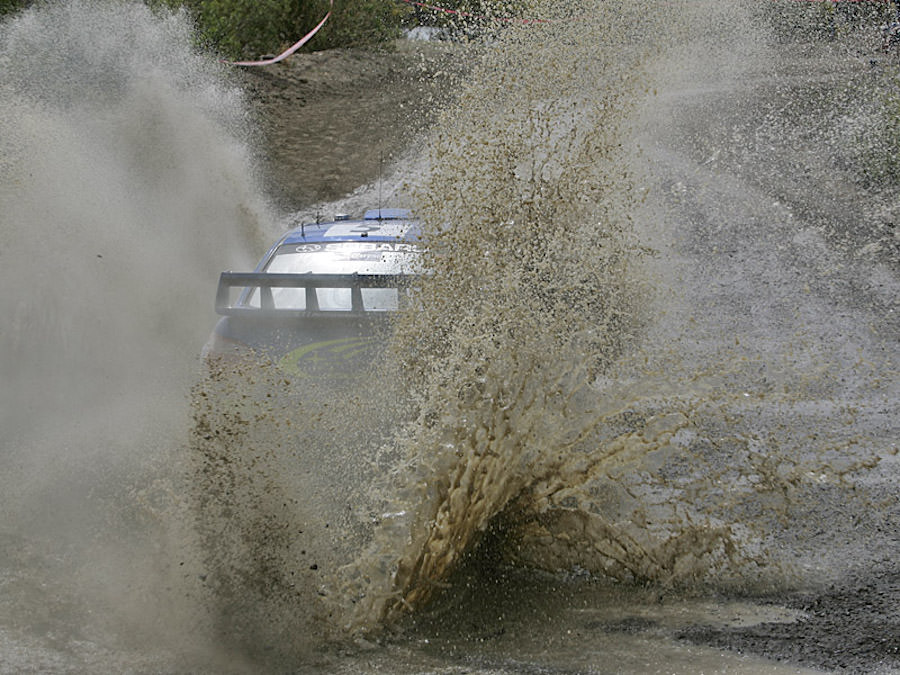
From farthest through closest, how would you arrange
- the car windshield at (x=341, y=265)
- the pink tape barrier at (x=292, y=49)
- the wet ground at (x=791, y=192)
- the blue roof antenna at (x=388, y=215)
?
the pink tape barrier at (x=292, y=49)
the blue roof antenna at (x=388, y=215)
the car windshield at (x=341, y=265)
the wet ground at (x=791, y=192)

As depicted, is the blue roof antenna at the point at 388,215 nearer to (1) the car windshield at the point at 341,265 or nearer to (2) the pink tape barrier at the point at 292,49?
(1) the car windshield at the point at 341,265

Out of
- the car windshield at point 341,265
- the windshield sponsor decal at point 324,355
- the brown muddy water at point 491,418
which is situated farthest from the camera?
the car windshield at point 341,265

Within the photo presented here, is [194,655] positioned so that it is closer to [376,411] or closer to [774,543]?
[376,411]

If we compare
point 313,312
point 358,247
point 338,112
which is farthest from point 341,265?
point 338,112

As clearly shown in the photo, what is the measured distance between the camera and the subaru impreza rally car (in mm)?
5414

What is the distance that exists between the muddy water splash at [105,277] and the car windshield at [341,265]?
113 centimetres

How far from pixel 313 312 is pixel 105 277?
5.05 metres

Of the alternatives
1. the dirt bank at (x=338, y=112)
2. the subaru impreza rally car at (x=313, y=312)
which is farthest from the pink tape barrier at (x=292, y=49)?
the subaru impreza rally car at (x=313, y=312)

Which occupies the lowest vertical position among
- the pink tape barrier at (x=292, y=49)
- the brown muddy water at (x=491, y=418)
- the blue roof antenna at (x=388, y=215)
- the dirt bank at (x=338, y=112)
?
the brown muddy water at (x=491, y=418)

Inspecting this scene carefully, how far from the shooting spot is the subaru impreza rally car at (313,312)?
5414mm

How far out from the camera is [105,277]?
9.75 metres

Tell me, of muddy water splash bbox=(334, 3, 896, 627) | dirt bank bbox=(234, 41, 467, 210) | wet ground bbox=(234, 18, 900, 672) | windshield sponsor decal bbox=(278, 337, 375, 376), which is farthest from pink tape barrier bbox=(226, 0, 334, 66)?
windshield sponsor decal bbox=(278, 337, 375, 376)

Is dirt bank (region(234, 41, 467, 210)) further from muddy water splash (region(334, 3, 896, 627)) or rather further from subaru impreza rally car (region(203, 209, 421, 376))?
subaru impreza rally car (region(203, 209, 421, 376))

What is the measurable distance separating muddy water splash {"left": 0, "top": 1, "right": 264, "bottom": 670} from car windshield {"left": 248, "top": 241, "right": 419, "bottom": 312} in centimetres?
113
